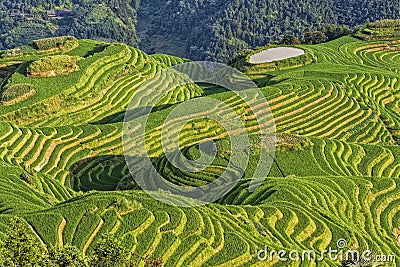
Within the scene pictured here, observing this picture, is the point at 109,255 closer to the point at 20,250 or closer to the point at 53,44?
the point at 20,250

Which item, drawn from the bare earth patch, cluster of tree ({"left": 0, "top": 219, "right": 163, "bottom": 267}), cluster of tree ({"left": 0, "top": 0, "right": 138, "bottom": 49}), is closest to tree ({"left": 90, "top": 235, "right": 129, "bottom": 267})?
cluster of tree ({"left": 0, "top": 219, "right": 163, "bottom": 267})

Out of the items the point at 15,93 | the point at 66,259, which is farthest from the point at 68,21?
the point at 66,259

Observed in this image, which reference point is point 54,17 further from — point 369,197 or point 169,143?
point 369,197

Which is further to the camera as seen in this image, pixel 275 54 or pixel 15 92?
pixel 275 54

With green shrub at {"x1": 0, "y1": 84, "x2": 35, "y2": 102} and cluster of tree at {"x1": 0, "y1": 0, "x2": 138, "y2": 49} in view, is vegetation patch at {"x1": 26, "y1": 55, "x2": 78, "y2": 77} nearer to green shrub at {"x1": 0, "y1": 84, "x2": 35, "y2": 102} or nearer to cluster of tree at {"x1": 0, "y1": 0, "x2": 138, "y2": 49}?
green shrub at {"x1": 0, "y1": 84, "x2": 35, "y2": 102}

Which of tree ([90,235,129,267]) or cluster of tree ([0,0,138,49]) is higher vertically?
tree ([90,235,129,267])

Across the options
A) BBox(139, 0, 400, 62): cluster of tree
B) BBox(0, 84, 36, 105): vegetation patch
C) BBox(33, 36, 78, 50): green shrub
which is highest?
BBox(33, 36, 78, 50): green shrub

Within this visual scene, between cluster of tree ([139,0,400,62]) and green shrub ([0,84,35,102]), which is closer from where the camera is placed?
green shrub ([0,84,35,102])

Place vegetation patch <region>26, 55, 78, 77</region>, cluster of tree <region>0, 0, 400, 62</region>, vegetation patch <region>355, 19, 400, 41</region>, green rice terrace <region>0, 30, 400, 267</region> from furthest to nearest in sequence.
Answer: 1. cluster of tree <region>0, 0, 400, 62</region>
2. vegetation patch <region>355, 19, 400, 41</region>
3. vegetation patch <region>26, 55, 78, 77</region>
4. green rice terrace <region>0, 30, 400, 267</region>
